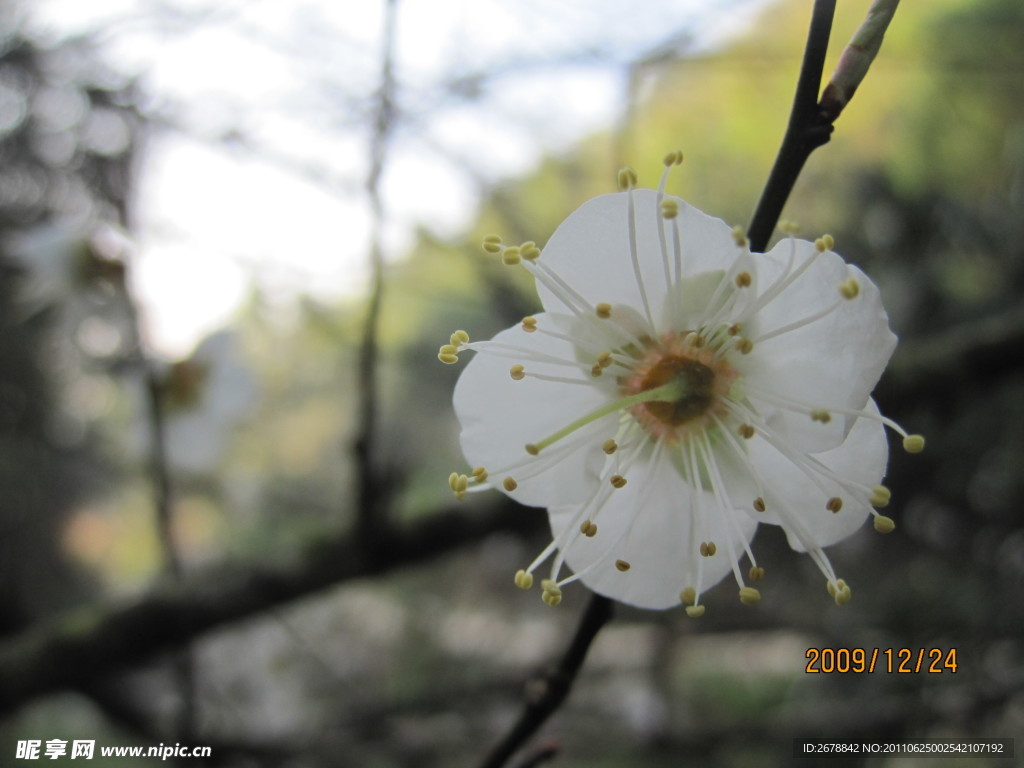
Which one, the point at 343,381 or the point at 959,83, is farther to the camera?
the point at 343,381

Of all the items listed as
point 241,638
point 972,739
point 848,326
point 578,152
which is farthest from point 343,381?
point 848,326

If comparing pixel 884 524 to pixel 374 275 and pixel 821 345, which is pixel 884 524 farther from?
pixel 374 275

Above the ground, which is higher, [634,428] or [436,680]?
[634,428]

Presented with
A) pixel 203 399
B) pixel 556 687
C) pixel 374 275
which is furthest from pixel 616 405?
pixel 203 399

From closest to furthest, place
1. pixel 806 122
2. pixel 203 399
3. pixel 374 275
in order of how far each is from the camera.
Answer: pixel 806 122 → pixel 374 275 → pixel 203 399

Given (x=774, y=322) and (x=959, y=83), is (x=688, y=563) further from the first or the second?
(x=959, y=83)
